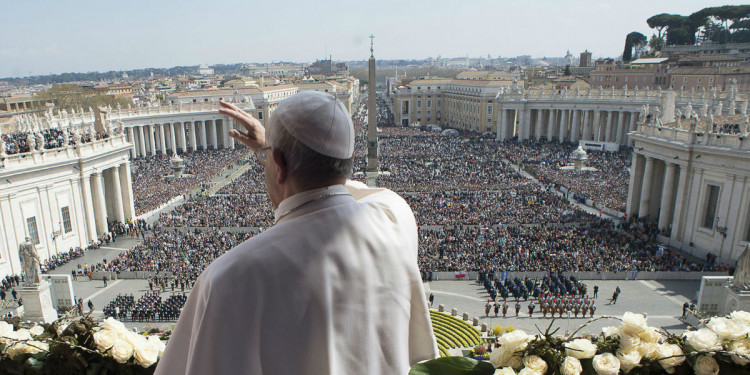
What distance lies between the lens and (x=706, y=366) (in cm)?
373

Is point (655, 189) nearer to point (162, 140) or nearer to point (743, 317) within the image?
point (743, 317)

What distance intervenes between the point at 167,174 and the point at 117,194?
17.2 meters

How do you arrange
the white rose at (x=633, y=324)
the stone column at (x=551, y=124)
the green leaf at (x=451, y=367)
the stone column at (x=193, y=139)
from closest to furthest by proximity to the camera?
1. the green leaf at (x=451, y=367)
2. the white rose at (x=633, y=324)
3. the stone column at (x=193, y=139)
4. the stone column at (x=551, y=124)

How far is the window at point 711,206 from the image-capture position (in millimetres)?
26141

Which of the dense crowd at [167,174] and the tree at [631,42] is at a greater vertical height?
the tree at [631,42]

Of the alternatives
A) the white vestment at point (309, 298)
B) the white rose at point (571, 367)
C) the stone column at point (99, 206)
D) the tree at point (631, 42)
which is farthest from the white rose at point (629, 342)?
the tree at point (631, 42)

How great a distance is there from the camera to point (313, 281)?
1989 millimetres

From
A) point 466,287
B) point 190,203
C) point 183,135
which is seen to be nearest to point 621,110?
point 466,287

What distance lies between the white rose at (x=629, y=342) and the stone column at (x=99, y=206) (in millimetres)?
33067

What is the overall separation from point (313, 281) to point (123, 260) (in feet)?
89.1

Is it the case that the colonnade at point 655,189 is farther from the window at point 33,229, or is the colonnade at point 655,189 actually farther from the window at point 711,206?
the window at point 33,229


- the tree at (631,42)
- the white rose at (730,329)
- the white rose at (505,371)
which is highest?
the tree at (631,42)

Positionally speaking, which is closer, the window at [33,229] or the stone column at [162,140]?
the window at [33,229]

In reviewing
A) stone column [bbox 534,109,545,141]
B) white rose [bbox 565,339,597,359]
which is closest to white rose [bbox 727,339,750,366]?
white rose [bbox 565,339,597,359]
